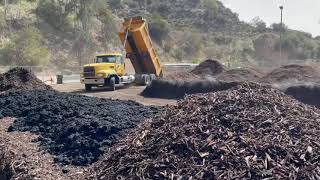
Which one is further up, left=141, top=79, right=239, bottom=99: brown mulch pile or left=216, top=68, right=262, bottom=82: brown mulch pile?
left=216, top=68, right=262, bottom=82: brown mulch pile

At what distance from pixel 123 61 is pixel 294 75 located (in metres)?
9.03

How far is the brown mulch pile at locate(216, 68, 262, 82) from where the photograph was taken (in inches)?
1075

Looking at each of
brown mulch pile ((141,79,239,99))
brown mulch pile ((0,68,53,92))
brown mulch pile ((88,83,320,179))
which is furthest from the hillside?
brown mulch pile ((88,83,320,179))

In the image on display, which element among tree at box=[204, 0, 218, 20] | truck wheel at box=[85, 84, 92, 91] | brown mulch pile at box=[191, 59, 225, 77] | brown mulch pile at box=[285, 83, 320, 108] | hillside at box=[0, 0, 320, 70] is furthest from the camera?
tree at box=[204, 0, 218, 20]

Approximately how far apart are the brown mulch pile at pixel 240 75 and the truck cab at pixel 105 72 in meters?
5.24

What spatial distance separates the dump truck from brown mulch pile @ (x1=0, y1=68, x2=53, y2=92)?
5.47m

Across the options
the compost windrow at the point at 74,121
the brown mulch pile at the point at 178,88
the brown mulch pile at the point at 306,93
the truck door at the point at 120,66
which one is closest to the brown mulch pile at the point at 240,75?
the brown mulch pile at the point at 178,88

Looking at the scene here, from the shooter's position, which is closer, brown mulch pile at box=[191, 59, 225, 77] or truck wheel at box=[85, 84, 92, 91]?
truck wheel at box=[85, 84, 92, 91]

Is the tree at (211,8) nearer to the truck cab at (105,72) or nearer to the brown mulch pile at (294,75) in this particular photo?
the truck cab at (105,72)

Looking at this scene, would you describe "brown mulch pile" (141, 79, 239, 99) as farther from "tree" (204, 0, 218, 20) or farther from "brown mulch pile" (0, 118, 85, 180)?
"tree" (204, 0, 218, 20)

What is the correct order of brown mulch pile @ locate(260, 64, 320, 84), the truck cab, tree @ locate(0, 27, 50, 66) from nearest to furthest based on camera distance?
1. brown mulch pile @ locate(260, 64, 320, 84)
2. the truck cab
3. tree @ locate(0, 27, 50, 66)

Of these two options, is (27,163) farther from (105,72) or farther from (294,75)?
(294,75)

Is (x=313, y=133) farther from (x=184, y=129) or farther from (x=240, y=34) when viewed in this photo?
(x=240, y=34)

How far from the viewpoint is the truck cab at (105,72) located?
2725 cm
